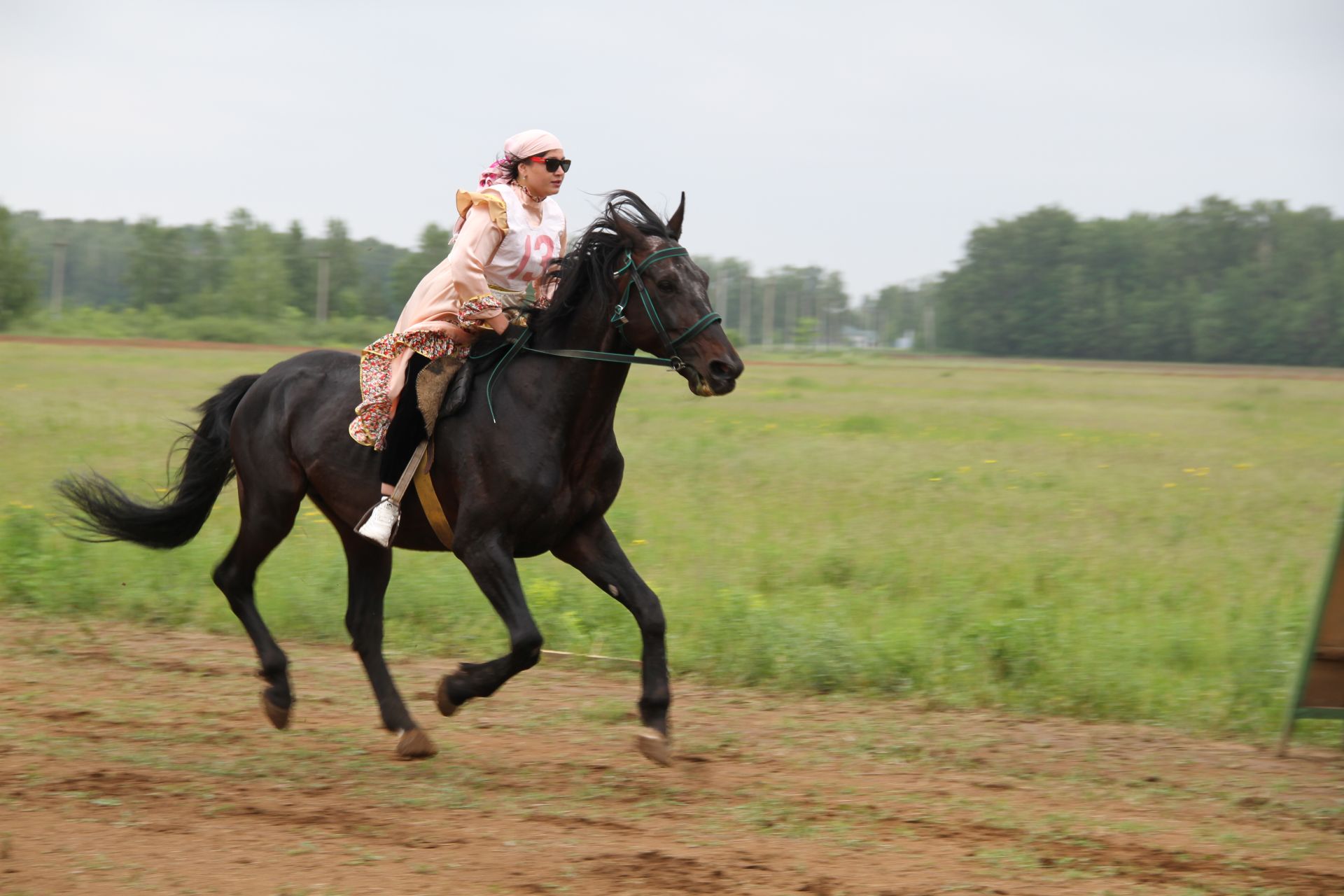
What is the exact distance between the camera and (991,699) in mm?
7391

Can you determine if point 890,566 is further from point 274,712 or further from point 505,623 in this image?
point 274,712

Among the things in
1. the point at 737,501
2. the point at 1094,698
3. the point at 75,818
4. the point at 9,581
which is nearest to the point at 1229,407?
the point at 737,501

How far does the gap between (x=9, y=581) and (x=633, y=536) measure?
192 inches

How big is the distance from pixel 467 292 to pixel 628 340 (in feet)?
2.61

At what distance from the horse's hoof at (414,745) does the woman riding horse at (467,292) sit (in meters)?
0.90

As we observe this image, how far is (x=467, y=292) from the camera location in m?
6.10

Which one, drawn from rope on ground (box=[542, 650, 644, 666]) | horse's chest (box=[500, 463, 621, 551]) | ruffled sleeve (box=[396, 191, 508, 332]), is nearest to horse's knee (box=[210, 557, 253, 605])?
ruffled sleeve (box=[396, 191, 508, 332])

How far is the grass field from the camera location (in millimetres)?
7797

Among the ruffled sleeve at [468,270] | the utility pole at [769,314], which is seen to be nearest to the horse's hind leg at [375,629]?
the ruffled sleeve at [468,270]

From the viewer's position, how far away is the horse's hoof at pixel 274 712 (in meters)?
6.53

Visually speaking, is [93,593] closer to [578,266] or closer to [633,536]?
[633,536]

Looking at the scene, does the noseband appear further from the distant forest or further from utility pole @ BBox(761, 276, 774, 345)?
utility pole @ BBox(761, 276, 774, 345)

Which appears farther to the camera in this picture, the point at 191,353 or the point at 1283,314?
the point at 1283,314

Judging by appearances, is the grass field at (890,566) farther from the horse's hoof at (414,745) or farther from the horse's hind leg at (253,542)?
the horse's hoof at (414,745)
